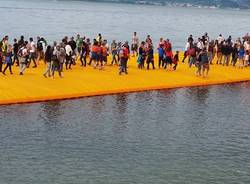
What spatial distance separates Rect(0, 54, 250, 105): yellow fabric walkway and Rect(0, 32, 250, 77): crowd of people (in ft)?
2.15

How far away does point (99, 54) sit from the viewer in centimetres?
3859

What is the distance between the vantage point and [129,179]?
62.6 ft

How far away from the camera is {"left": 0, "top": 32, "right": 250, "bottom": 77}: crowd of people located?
34.5 meters

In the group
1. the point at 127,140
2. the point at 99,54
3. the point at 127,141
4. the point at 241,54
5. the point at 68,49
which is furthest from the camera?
the point at 241,54

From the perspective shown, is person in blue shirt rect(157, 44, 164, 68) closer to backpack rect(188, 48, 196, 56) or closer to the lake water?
backpack rect(188, 48, 196, 56)

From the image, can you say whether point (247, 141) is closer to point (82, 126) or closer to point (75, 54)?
point (82, 126)

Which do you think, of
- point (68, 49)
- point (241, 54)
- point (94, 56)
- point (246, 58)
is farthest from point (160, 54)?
point (246, 58)

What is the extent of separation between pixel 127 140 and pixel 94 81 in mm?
11543

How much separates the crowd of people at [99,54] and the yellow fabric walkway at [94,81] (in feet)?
2.15

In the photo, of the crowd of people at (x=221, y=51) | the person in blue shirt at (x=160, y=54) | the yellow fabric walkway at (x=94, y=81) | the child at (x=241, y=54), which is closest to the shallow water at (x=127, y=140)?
the yellow fabric walkway at (x=94, y=81)

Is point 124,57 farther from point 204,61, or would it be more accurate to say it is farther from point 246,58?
point 246,58

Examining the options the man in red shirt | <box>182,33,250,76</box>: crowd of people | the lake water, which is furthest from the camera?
<box>182,33,250,76</box>: crowd of people

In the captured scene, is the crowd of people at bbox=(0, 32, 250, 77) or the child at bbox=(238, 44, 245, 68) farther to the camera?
the child at bbox=(238, 44, 245, 68)

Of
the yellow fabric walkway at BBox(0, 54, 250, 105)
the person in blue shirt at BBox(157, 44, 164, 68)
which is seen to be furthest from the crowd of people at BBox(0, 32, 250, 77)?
the yellow fabric walkway at BBox(0, 54, 250, 105)
